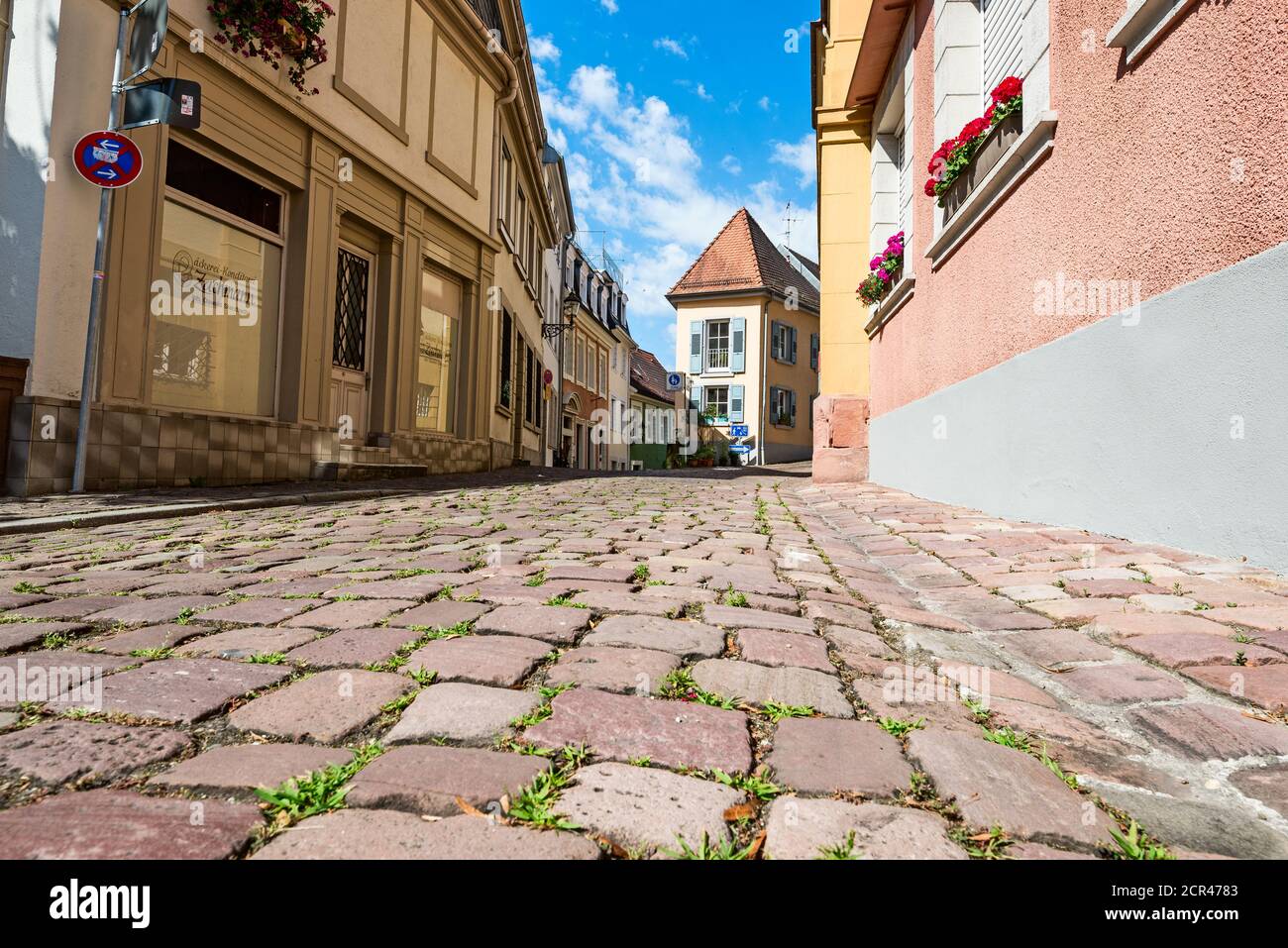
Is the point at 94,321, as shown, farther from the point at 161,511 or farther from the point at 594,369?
the point at 594,369

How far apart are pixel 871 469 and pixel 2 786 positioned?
32.8 ft

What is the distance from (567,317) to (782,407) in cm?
1126

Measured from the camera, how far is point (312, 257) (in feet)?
29.1

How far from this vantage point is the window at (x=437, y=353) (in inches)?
460

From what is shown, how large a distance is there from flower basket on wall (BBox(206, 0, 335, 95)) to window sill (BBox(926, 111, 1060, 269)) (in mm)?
6708

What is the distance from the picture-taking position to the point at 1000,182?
221 inches

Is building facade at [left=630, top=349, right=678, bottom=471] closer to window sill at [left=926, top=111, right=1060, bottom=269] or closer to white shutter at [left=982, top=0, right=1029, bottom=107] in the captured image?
window sill at [left=926, top=111, right=1060, bottom=269]

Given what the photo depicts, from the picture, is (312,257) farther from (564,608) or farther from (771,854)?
(771,854)

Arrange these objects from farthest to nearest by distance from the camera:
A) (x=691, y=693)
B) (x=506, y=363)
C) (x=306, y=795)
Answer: (x=506, y=363) → (x=691, y=693) → (x=306, y=795)

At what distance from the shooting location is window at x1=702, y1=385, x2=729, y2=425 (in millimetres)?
31781

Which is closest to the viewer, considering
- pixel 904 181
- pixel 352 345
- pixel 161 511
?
pixel 161 511

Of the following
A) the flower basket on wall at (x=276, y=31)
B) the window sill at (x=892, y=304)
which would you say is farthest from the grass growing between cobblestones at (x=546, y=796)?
the flower basket on wall at (x=276, y=31)

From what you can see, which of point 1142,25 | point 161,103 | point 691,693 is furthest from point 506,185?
point 691,693

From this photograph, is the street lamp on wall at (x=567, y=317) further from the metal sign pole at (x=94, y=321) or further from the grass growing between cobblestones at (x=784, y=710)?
the grass growing between cobblestones at (x=784, y=710)
